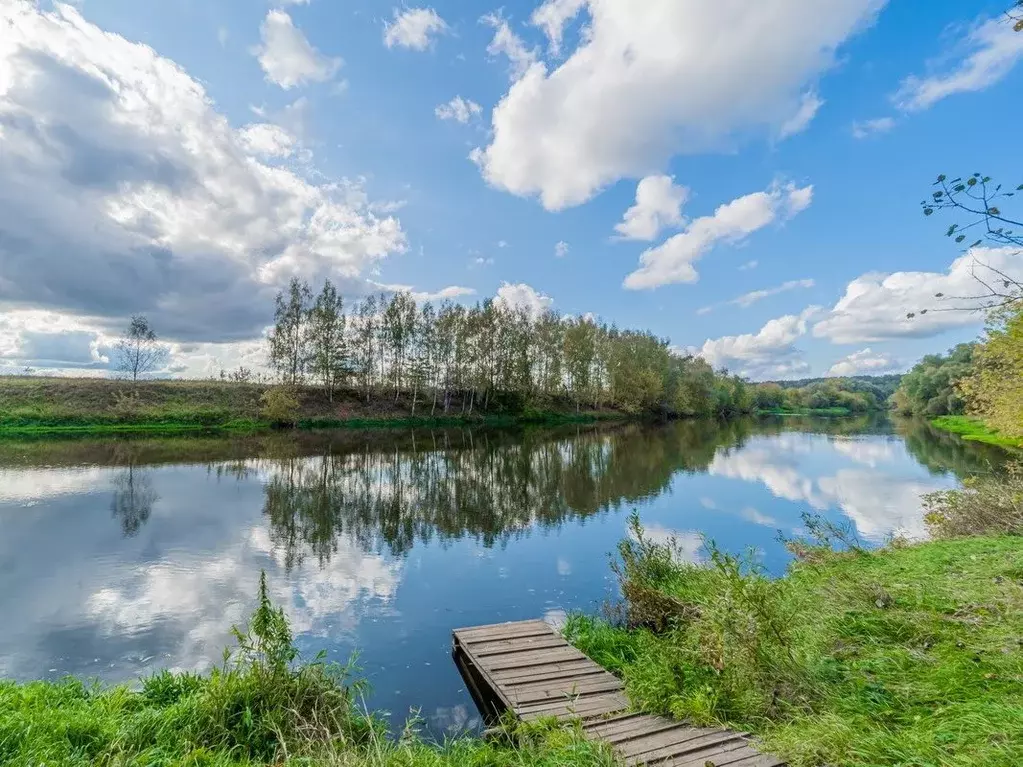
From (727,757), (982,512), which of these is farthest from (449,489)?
(727,757)

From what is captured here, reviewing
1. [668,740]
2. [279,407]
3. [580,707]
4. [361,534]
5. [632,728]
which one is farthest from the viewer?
[279,407]

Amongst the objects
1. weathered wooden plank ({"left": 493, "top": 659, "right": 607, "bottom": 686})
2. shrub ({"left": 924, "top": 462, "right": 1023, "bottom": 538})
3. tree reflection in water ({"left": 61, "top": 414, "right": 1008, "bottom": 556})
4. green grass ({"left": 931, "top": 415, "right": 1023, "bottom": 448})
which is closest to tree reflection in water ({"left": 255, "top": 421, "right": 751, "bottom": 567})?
tree reflection in water ({"left": 61, "top": 414, "right": 1008, "bottom": 556})

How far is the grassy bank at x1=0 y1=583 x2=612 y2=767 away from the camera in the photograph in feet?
15.2

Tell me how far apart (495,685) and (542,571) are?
19.1 feet

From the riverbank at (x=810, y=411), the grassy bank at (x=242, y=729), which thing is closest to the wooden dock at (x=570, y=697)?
the grassy bank at (x=242, y=729)

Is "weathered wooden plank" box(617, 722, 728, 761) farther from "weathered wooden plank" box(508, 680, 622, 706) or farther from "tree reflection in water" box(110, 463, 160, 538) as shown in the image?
"tree reflection in water" box(110, 463, 160, 538)

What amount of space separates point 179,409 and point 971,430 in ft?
249

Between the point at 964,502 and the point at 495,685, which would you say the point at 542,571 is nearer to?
the point at 495,685

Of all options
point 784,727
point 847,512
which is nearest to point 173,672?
point 784,727

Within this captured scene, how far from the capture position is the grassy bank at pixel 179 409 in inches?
1571

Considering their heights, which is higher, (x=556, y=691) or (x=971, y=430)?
(x=971, y=430)

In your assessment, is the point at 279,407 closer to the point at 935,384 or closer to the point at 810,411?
the point at 935,384

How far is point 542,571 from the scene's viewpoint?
12523mm

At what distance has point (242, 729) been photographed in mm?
5457
